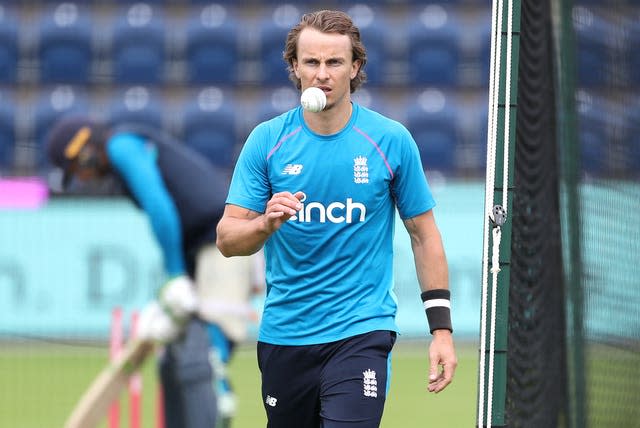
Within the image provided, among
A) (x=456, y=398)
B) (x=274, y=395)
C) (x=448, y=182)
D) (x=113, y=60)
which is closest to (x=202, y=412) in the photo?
(x=274, y=395)

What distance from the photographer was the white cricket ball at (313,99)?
420cm

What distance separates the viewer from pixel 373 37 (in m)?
21.4

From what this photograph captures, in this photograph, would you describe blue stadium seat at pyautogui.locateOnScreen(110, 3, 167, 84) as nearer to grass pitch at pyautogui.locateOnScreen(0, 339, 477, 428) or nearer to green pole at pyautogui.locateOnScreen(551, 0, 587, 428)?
grass pitch at pyautogui.locateOnScreen(0, 339, 477, 428)

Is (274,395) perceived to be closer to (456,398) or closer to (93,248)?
(456,398)

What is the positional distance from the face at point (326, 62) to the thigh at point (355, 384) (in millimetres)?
793

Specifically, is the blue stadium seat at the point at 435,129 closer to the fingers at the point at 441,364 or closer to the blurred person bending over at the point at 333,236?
the blurred person bending over at the point at 333,236

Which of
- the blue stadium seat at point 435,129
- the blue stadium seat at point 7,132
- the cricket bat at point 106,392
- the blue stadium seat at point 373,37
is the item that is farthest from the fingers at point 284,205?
the blue stadium seat at point 373,37

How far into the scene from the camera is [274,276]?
4566mm

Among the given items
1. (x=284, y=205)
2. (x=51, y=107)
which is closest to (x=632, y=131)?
(x=284, y=205)

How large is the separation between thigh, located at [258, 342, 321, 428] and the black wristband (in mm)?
404

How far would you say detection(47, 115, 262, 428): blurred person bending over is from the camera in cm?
789

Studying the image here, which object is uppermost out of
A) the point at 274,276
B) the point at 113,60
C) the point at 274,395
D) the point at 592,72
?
the point at 113,60

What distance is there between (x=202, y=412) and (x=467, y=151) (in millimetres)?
12691

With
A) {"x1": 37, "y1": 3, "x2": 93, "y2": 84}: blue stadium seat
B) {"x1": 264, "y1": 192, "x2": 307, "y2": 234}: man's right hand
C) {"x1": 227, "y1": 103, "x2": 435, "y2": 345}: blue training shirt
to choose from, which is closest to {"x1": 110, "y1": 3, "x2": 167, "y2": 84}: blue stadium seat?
{"x1": 37, "y1": 3, "x2": 93, "y2": 84}: blue stadium seat
